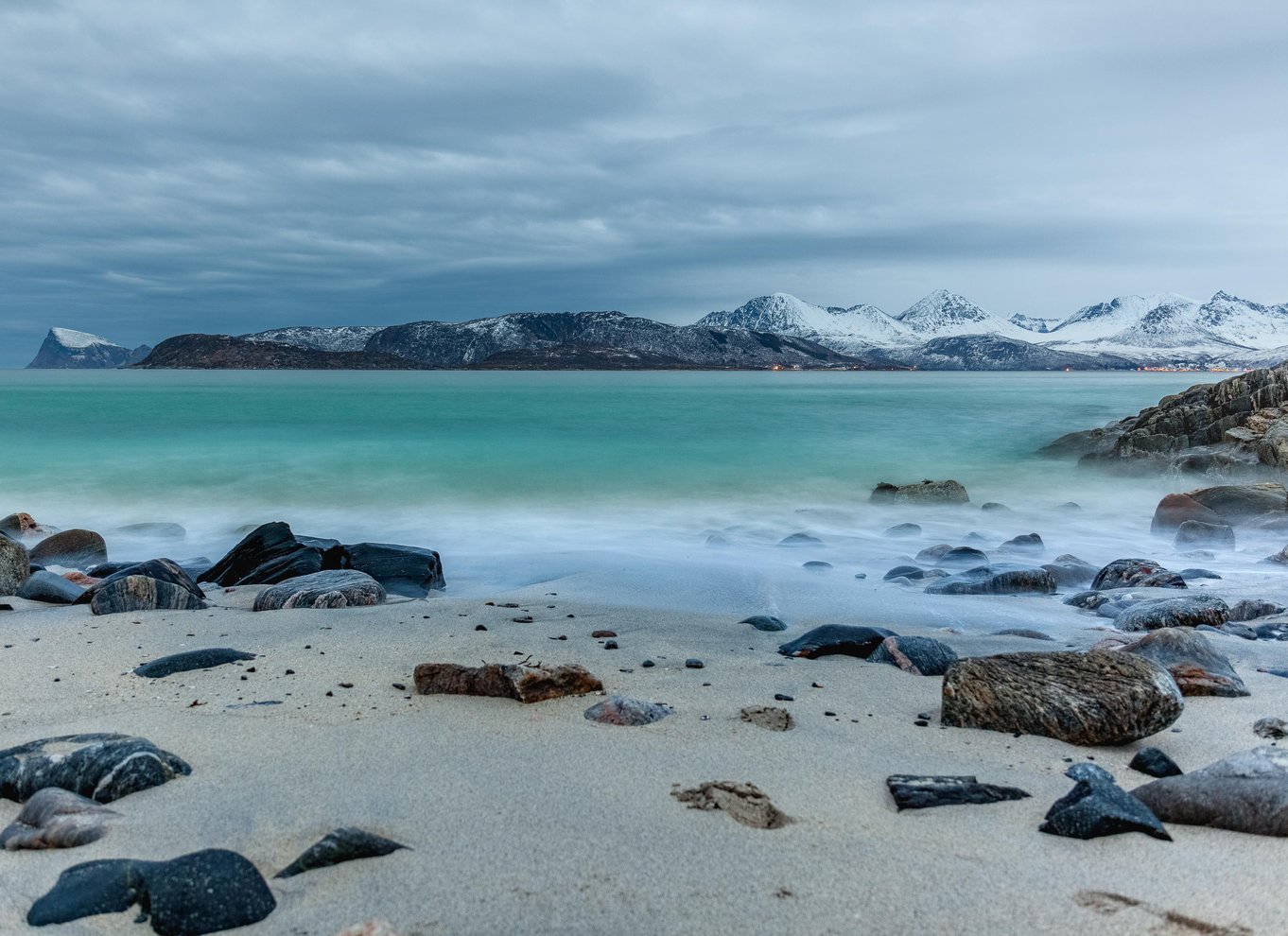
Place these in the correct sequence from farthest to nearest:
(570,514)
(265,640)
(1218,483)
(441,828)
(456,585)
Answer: (1218,483) → (570,514) → (456,585) → (265,640) → (441,828)

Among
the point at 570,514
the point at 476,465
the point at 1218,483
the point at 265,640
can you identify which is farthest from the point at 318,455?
the point at 1218,483

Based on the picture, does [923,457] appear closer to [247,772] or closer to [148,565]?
[148,565]

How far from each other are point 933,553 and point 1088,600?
2.93 meters

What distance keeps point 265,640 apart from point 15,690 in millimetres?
1329

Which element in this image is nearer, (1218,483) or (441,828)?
(441,828)

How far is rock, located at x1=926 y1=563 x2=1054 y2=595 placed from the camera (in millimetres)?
8242

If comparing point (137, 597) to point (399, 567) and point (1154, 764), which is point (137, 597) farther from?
point (1154, 764)

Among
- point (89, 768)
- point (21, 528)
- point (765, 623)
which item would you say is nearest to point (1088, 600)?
point (765, 623)

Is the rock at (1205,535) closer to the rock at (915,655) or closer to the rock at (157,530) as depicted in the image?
the rock at (915,655)

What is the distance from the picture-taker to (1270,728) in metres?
4.09

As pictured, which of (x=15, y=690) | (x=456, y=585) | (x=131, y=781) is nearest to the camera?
(x=131, y=781)

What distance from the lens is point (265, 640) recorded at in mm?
5586

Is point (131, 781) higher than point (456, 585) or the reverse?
higher

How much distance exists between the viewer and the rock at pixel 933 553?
416 inches
